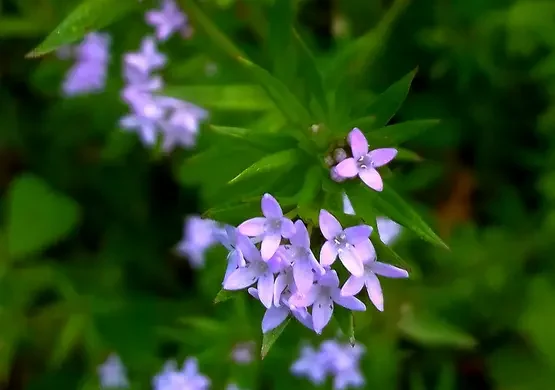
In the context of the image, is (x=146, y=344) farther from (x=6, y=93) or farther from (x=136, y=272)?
(x=6, y=93)

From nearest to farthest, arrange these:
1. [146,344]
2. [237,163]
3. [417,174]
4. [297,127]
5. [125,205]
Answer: [297,127]
[237,163]
[417,174]
[146,344]
[125,205]

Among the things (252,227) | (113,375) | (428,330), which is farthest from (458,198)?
(252,227)

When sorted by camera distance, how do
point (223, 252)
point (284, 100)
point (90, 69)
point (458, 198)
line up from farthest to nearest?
1. point (458, 198)
2. point (90, 69)
3. point (223, 252)
4. point (284, 100)

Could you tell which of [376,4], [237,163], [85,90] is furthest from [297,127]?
[376,4]

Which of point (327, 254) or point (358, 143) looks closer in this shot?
point (327, 254)

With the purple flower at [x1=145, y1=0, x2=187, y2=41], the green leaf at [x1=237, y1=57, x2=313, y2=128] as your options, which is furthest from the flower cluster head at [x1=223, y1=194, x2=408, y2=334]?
the purple flower at [x1=145, y1=0, x2=187, y2=41]

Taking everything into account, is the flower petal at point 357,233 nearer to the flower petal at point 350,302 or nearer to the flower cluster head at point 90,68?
the flower petal at point 350,302

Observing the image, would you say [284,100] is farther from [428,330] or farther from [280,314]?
[428,330]
